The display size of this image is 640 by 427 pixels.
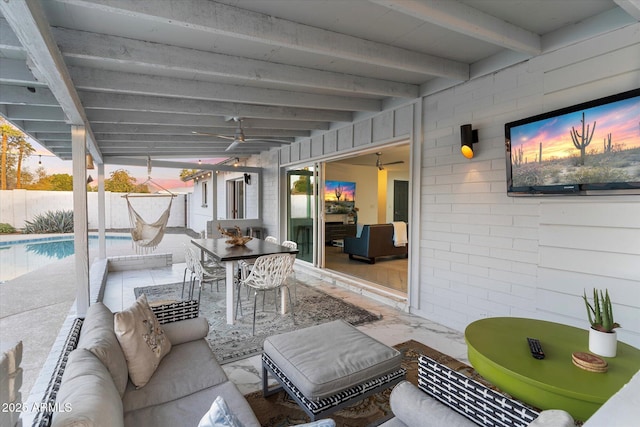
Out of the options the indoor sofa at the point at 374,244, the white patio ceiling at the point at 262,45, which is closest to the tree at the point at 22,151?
the white patio ceiling at the point at 262,45

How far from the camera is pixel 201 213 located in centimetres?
1314

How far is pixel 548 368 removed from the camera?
4.91 feet

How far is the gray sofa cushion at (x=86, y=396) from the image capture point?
86cm

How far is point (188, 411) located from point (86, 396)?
0.50 meters

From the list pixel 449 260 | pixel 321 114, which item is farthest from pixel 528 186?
pixel 321 114

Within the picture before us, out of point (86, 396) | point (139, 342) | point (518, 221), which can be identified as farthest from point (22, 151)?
point (518, 221)

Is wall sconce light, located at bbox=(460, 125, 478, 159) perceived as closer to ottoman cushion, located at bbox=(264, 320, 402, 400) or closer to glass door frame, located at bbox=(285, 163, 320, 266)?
ottoman cushion, located at bbox=(264, 320, 402, 400)

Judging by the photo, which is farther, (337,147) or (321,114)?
(337,147)

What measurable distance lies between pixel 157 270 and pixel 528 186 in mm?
6106

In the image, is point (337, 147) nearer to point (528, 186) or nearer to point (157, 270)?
point (528, 186)

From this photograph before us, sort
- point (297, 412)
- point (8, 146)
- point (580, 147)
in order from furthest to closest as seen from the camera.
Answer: point (8, 146) → point (580, 147) → point (297, 412)

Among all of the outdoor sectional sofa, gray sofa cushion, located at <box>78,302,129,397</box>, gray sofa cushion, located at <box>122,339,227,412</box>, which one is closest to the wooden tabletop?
the outdoor sectional sofa

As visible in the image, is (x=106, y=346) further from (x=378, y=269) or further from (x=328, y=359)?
(x=378, y=269)

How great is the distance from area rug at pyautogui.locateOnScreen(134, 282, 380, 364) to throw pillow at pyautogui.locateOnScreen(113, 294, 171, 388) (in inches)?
40.0
